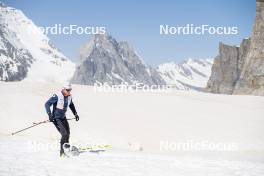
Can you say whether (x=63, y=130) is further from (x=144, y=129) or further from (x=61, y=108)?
(x=144, y=129)

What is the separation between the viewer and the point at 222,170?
13.4 metres

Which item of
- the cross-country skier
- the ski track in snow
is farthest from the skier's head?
the ski track in snow

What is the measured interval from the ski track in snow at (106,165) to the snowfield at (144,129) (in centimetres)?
3

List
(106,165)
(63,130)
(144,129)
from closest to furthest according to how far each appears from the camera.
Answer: (106,165) → (63,130) → (144,129)

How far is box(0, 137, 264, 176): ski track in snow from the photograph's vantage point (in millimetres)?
11930

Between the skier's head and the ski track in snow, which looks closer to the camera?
the ski track in snow

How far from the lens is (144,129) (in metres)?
26.4

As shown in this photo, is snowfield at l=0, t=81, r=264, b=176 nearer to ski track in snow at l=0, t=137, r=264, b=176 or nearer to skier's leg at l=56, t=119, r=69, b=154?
ski track in snow at l=0, t=137, r=264, b=176

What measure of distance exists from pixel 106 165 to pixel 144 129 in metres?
13.2

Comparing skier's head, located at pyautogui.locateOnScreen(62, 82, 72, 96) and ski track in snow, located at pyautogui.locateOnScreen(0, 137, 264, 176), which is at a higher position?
skier's head, located at pyautogui.locateOnScreen(62, 82, 72, 96)

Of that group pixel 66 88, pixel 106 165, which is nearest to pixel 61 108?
pixel 66 88

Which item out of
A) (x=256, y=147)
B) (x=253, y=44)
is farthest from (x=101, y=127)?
(x=253, y=44)

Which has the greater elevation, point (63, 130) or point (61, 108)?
point (61, 108)

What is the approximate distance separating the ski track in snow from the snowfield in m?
0.03
